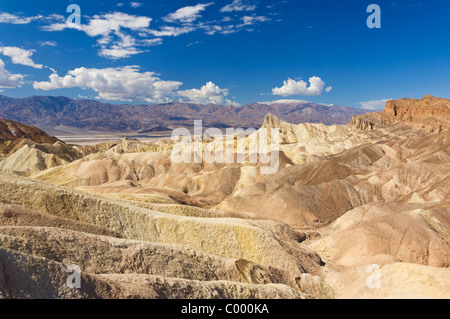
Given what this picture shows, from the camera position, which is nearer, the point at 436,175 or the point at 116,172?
the point at 436,175

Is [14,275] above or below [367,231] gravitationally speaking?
above

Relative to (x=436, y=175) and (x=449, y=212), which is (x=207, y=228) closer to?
(x=449, y=212)

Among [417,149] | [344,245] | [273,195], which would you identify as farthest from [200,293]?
[417,149]
